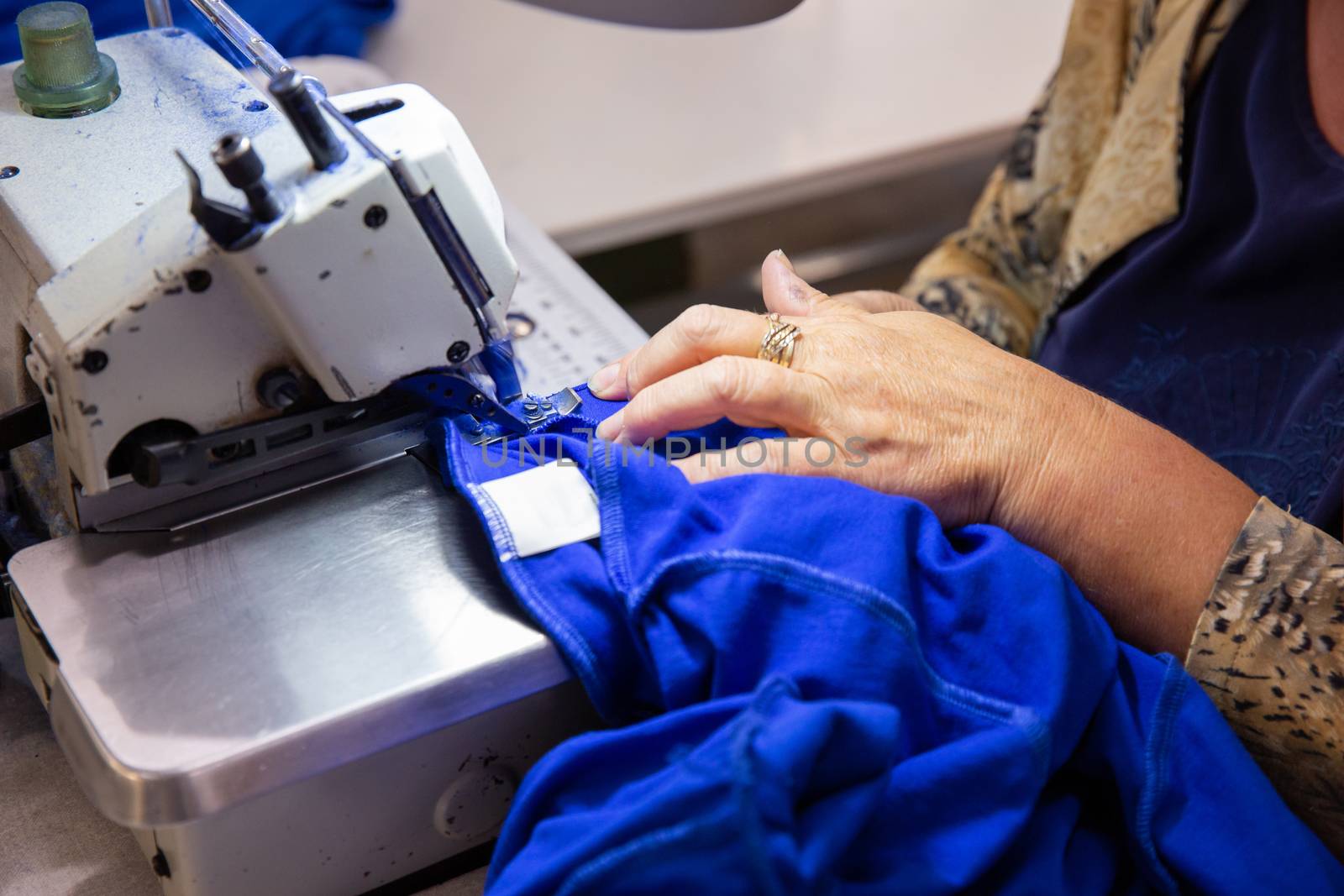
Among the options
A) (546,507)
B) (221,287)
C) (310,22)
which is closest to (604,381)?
(546,507)

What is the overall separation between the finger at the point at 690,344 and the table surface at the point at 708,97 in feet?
2.40

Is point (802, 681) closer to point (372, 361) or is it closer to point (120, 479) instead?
point (372, 361)

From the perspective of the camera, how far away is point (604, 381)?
913 millimetres

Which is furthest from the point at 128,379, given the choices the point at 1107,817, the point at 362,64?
the point at 362,64

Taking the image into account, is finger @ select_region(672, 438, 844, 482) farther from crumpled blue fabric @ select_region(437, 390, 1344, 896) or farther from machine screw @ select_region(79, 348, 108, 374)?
machine screw @ select_region(79, 348, 108, 374)

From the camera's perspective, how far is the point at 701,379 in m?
0.82

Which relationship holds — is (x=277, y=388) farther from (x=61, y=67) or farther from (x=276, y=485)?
(x=61, y=67)

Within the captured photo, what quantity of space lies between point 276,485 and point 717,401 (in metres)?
0.30

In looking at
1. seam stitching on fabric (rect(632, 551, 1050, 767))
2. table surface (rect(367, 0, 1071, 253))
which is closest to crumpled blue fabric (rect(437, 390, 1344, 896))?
seam stitching on fabric (rect(632, 551, 1050, 767))

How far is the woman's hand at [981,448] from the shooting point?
32.5 inches

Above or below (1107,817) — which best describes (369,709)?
above

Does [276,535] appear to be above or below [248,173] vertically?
below

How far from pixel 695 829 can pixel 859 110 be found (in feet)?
4.58

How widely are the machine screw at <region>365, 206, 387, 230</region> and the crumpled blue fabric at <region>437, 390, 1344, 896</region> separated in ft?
0.56
